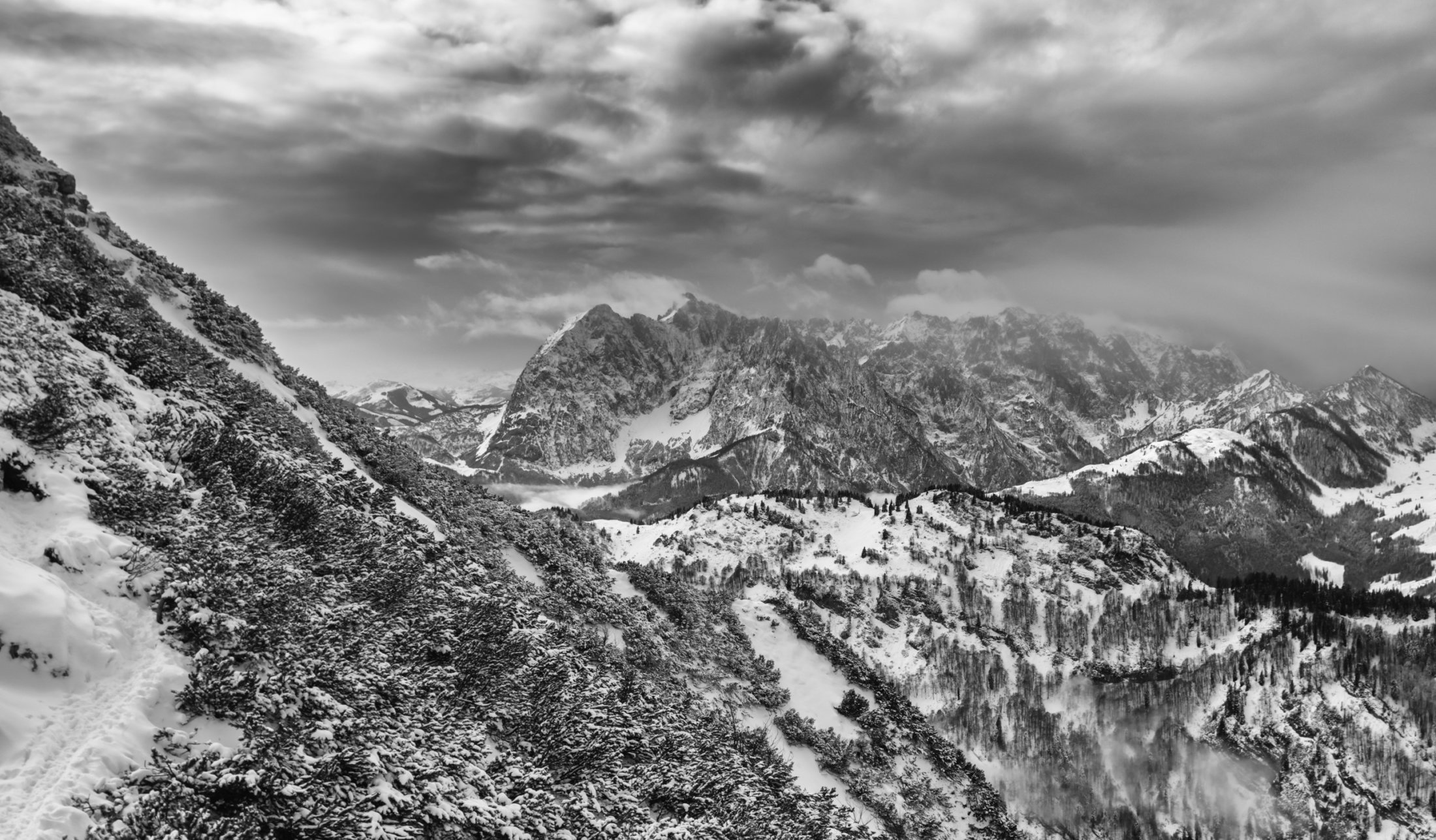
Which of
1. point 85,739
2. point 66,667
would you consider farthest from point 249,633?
point 85,739

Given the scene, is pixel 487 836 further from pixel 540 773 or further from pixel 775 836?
pixel 775 836

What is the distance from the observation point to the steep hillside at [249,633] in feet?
46.1

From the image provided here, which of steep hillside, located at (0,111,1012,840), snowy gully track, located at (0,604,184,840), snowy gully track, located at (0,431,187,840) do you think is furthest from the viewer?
steep hillside, located at (0,111,1012,840)

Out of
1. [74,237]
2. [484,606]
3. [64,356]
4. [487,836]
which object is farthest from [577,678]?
[74,237]

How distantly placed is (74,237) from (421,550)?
28.9 meters

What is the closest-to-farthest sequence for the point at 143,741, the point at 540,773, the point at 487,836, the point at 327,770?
the point at 143,741 → the point at 327,770 → the point at 487,836 → the point at 540,773

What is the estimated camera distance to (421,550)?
37938 mm

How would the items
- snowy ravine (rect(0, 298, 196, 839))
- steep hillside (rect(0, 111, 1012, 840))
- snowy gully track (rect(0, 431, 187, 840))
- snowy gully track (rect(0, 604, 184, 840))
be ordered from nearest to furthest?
1. snowy gully track (rect(0, 604, 184, 840))
2. snowy gully track (rect(0, 431, 187, 840))
3. snowy ravine (rect(0, 298, 196, 839))
4. steep hillside (rect(0, 111, 1012, 840))

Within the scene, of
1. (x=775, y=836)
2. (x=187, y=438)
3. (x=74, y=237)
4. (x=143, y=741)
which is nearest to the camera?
(x=143, y=741)

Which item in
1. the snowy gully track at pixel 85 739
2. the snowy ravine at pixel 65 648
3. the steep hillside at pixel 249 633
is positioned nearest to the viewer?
the snowy gully track at pixel 85 739

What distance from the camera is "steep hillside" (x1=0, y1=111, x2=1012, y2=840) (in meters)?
14.1

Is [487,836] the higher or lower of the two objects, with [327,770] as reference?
lower

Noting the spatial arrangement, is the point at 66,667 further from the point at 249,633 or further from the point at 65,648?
the point at 249,633

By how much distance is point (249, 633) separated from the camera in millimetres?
18500
